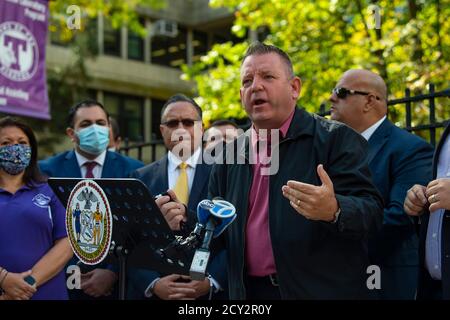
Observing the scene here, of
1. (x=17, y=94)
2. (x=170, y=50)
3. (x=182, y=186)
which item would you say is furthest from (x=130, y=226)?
(x=170, y=50)

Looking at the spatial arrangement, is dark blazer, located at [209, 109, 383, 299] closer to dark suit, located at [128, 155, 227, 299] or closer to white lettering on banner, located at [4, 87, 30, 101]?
dark suit, located at [128, 155, 227, 299]

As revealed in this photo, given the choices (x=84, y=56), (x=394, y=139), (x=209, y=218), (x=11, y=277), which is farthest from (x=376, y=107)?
(x=84, y=56)

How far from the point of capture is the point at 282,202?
3.85m

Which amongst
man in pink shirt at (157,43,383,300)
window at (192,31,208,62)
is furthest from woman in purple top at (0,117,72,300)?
window at (192,31,208,62)

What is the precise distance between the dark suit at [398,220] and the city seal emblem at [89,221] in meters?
1.99

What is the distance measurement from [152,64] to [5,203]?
25.1m

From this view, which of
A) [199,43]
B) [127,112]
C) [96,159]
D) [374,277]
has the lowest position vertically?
Result: [374,277]

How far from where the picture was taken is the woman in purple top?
203 inches

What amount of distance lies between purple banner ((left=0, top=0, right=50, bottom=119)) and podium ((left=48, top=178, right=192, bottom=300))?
448 centimetres

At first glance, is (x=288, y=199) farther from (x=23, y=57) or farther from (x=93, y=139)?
(x=23, y=57)

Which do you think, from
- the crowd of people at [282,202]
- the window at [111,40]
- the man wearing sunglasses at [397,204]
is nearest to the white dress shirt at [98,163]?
the crowd of people at [282,202]

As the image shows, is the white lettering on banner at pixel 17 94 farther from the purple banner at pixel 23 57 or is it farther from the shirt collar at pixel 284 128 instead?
the shirt collar at pixel 284 128

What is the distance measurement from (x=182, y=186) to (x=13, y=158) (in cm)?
131
